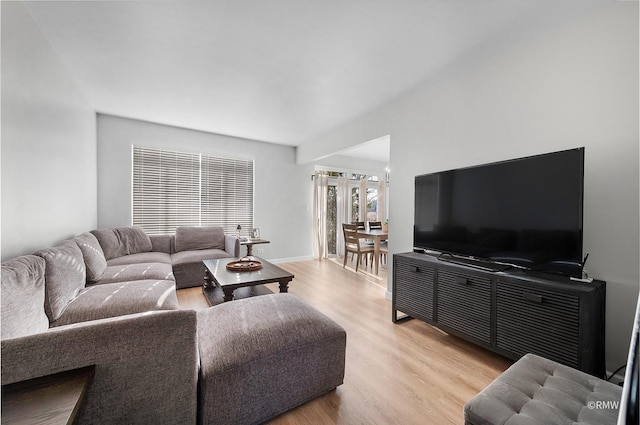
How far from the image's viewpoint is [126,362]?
3.34 ft

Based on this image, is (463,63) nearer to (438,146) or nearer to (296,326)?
(438,146)

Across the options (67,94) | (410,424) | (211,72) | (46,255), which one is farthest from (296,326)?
(67,94)

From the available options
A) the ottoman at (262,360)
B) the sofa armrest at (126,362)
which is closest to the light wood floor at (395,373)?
the ottoman at (262,360)

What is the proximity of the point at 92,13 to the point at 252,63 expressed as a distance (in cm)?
121

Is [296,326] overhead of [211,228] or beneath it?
beneath

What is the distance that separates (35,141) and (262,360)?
99.7 inches

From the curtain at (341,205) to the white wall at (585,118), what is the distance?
3810 mm

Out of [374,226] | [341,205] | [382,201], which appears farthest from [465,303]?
[382,201]

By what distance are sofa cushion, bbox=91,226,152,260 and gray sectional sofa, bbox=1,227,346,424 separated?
3.80ft

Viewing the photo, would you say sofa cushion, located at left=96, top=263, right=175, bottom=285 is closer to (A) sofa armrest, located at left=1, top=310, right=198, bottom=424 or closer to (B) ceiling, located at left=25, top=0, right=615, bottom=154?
(A) sofa armrest, located at left=1, top=310, right=198, bottom=424

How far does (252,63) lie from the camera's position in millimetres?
2500

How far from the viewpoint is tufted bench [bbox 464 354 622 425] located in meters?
0.92

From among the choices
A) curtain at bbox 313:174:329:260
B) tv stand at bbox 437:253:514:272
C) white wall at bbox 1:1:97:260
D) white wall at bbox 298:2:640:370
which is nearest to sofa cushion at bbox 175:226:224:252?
white wall at bbox 1:1:97:260

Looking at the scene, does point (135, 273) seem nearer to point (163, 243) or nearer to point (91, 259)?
point (91, 259)
